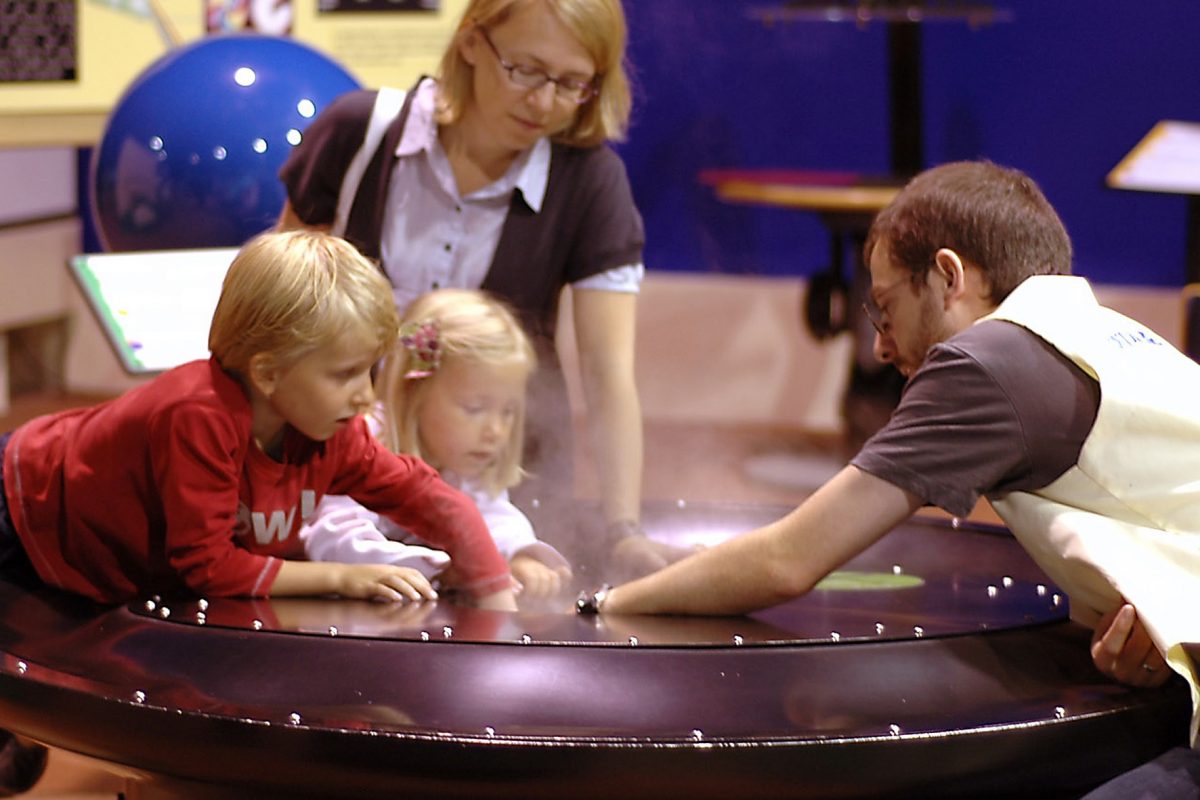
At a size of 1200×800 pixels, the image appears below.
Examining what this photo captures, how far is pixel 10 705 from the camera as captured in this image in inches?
67.7

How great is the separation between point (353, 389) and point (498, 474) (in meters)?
0.48

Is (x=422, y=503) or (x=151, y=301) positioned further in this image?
(x=151, y=301)

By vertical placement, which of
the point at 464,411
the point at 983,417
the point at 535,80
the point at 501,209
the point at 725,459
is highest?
the point at 535,80

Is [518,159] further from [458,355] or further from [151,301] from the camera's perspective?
[151,301]

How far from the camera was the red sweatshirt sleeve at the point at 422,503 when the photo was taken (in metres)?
1.93

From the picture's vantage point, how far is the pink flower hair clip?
2143 mm

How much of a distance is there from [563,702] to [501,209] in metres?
0.97

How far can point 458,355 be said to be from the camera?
2.15 metres

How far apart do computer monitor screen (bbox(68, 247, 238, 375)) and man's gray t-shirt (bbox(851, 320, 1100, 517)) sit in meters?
1.26

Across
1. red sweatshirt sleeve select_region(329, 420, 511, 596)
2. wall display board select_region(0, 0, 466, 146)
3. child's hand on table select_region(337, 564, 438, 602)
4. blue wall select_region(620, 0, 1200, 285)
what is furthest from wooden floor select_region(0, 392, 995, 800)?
child's hand on table select_region(337, 564, 438, 602)

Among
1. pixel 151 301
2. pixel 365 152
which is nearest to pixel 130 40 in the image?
pixel 151 301

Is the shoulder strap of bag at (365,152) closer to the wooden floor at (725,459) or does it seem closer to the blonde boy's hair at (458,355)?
the blonde boy's hair at (458,355)

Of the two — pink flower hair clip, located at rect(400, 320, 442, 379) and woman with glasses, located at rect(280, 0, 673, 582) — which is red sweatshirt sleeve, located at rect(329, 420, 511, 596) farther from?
woman with glasses, located at rect(280, 0, 673, 582)

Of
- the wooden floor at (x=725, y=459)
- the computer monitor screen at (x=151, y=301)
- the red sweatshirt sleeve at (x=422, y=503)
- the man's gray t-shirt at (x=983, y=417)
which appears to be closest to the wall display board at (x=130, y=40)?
the computer monitor screen at (x=151, y=301)
